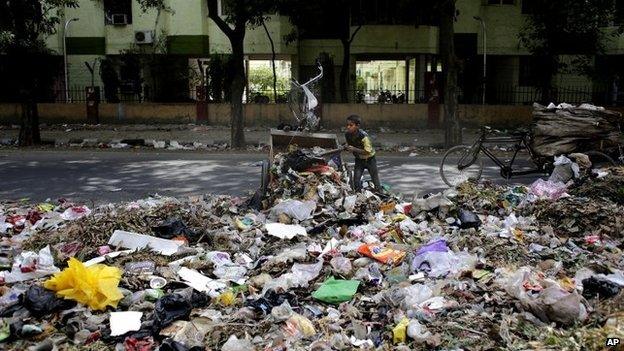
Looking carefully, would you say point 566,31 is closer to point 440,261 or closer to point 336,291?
point 440,261

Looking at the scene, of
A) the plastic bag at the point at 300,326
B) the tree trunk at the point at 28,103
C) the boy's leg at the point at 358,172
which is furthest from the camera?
the tree trunk at the point at 28,103

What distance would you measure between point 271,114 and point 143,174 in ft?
30.6

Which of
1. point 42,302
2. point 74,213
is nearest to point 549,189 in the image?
point 74,213

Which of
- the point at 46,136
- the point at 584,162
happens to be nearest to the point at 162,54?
the point at 46,136

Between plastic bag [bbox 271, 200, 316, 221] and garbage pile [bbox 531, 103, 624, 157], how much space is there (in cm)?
470

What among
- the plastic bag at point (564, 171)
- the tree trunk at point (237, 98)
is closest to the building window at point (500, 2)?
the tree trunk at point (237, 98)

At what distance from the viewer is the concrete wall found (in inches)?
802

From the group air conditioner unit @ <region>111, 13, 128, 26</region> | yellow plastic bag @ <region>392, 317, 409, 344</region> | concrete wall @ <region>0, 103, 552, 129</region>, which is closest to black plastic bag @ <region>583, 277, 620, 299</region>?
yellow plastic bag @ <region>392, 317, 409, 344</region>

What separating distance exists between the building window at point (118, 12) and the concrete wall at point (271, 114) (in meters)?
5.24

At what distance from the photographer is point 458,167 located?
34.2ft

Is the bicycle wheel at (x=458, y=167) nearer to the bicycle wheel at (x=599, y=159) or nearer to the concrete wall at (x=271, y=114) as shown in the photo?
the bicycle wheel at (x=599, y=159)

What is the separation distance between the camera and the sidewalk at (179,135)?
17.8 meters

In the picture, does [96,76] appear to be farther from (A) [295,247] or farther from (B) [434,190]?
(A) [295,247]

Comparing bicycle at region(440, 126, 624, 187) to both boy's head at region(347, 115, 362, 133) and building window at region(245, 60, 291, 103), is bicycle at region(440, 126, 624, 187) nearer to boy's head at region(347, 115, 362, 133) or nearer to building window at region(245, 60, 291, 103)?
boy's head at region(347, 115, 362, 133)
